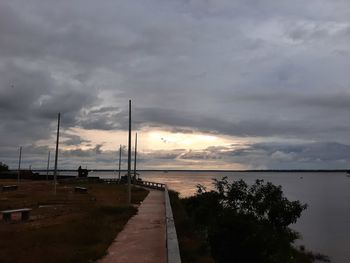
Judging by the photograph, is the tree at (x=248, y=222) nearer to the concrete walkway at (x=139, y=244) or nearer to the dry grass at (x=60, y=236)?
the concrete walkway at (x=139, y=244)

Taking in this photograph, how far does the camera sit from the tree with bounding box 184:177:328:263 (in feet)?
69.2

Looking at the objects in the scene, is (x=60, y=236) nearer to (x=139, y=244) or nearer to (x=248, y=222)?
(x=139, y=244)

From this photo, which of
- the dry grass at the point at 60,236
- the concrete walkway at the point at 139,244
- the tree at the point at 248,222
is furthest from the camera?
the tree at the point at 248,222

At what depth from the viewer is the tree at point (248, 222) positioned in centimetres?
2108

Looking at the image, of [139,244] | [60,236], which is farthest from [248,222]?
[60,236]

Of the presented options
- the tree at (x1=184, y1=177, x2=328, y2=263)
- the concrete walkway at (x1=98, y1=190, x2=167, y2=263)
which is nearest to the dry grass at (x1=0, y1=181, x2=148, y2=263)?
the concrete walkway at (x1=98, y1=190, x2=167, y2=263)

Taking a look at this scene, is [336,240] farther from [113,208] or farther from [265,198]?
[113,208]

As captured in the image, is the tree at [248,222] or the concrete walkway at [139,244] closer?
the concrete walkway at [139,244]

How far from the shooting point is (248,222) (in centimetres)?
2283

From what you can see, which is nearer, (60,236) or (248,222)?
(60,236)

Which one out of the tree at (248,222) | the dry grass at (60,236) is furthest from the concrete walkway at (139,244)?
the tree at (248,222)

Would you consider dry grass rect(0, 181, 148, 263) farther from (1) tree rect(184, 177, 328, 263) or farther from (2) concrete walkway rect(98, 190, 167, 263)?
(1) tree rect(184, 177, 328, 263)

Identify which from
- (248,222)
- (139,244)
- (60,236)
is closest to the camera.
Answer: (139,244)

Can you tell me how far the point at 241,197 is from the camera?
31.4 meters
